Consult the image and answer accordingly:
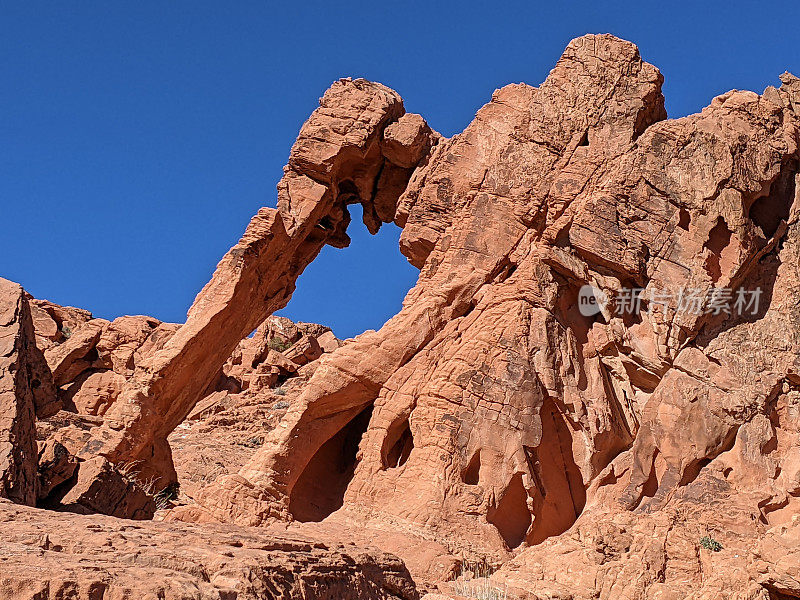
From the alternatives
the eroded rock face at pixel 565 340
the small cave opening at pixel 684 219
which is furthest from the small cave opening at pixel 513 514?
the small cave opening at pixel 684 219

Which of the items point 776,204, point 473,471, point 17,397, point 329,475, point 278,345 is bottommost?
point 17,397

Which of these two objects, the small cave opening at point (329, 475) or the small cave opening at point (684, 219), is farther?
the small cave opening at point (684, 219)

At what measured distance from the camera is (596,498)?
1580 cm

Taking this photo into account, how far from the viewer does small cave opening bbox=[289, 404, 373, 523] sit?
53.7ft

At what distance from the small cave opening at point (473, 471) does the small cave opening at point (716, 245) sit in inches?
189

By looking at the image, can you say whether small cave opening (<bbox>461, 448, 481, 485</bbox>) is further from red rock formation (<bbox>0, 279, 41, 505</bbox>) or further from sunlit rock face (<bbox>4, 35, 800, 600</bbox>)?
red rock formation (<bbox>0, 279, 41, 505</bbox>)

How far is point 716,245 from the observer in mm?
16578

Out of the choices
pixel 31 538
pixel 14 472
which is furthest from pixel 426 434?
pixel 31 538

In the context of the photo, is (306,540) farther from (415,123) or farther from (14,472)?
(415,123)

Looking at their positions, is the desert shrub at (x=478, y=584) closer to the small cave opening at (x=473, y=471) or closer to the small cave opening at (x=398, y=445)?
the small cave opening at (x=473, y=471)

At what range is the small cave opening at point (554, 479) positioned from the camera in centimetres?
1585

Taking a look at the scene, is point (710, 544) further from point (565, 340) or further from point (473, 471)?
point (565, 340)

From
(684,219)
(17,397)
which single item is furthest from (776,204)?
(17,397)

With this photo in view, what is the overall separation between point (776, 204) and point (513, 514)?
708 centimetres
